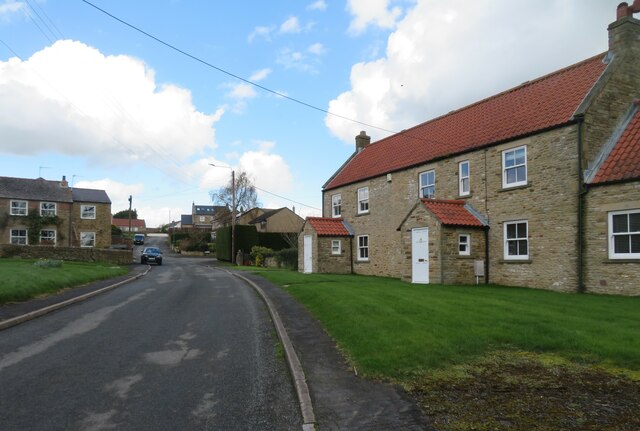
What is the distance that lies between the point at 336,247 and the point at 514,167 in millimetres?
13081

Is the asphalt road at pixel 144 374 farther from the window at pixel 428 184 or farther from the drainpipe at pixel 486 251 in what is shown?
the window at pixel 428 184

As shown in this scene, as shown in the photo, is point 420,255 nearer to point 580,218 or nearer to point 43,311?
point 580,218

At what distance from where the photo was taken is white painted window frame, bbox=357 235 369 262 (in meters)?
28.3

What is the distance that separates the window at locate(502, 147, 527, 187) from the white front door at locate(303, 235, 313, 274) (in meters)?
13.7

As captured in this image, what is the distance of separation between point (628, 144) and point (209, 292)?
16060 millimetres

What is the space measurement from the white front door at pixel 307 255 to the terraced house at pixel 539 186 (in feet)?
19.0

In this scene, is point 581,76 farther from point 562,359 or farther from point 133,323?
point 133,323

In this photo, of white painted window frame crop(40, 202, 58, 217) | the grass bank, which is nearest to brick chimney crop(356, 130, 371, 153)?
the grass bank

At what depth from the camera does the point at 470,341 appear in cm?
774

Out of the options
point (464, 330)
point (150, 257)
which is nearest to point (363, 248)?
point (464, 330)

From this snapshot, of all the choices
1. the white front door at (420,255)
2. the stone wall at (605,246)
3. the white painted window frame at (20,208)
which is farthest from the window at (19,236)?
the stone wall at (605,246)

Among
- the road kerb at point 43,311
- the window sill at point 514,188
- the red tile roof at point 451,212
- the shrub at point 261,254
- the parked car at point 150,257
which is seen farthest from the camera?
the parked car at point 150,257

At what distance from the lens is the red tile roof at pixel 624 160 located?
50.0ft

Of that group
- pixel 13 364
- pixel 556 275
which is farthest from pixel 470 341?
pixel 556 275
